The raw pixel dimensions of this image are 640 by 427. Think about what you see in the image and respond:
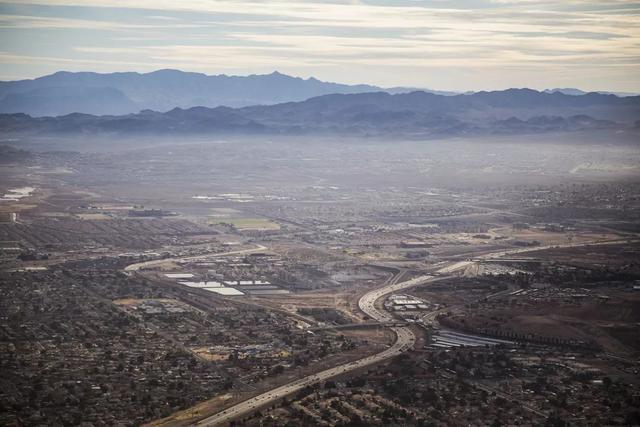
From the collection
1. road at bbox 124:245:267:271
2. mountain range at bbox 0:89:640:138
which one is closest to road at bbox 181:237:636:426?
road at bbox 124:245:267:271

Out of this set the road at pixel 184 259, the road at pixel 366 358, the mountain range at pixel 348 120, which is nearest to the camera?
the road at pixel 366 358

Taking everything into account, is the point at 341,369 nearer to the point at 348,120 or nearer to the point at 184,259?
the point at 184,259

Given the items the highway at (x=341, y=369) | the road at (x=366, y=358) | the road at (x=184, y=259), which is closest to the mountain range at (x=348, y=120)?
the road at (x=184, y=259)

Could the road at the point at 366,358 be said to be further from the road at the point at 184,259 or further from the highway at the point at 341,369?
the road at the point at 184,259

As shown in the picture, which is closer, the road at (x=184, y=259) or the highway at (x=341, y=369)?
the highway at (x=341, y=369)

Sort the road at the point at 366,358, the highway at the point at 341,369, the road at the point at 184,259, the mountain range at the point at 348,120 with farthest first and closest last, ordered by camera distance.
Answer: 1. the mountain range at the point at 348,120
2. the road at the point at 184,259
3. the road at the point at 366,358
4. the highway at the point at 341,369

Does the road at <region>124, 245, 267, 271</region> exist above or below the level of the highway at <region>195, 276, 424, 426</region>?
above

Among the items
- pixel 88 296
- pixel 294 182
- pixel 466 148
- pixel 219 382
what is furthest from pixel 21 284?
pixel 466 148

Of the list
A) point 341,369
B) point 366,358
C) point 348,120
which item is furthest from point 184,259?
point 348,120

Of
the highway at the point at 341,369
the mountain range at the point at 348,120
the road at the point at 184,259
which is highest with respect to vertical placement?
the mountain range at the point at 348,120

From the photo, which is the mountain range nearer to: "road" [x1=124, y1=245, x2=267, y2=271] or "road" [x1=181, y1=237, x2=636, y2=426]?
"road" [x1=124, y1=245, x2=267, y2=271]
